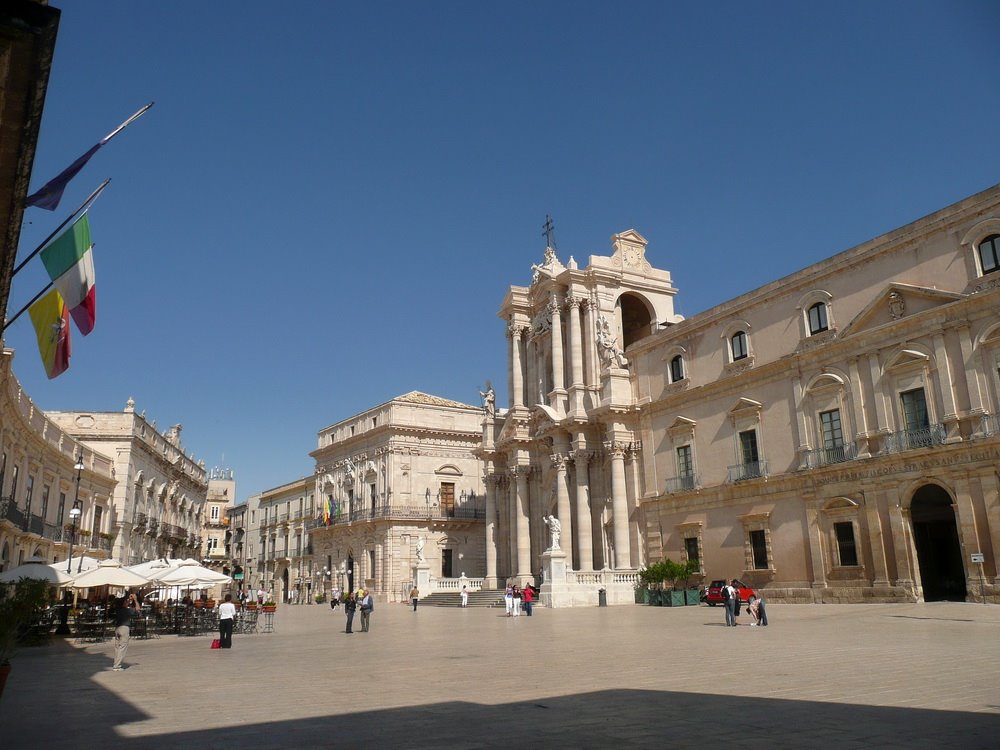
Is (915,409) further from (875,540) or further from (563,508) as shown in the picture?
(563,508)

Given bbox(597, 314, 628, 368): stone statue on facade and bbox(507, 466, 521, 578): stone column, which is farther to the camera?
bbox(507, 466, 521, 578): stone column

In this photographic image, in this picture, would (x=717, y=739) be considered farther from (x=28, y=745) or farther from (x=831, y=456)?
(x=831, y=456)

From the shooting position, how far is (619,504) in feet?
119

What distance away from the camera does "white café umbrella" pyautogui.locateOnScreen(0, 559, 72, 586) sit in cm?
1983

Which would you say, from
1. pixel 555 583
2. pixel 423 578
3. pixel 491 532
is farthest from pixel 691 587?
pixel 423 578

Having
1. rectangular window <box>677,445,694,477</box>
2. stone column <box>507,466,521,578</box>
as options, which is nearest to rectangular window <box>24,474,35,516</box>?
stone column <box>507,466,521,578</box>

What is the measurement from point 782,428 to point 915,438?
5344mm

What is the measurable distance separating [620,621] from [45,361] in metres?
16.4

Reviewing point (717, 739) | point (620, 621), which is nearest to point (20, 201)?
point (717, 739)

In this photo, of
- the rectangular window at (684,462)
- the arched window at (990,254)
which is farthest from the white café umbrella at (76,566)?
the arched window at (990,254)

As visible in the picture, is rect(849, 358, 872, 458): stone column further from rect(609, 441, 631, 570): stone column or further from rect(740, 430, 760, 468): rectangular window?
rect(609, 441, 631, 570): stone column

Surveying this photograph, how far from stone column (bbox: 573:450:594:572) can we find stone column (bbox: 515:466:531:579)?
3.71 metres

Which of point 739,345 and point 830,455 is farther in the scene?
point 739,345

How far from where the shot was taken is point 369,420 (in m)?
56.6
